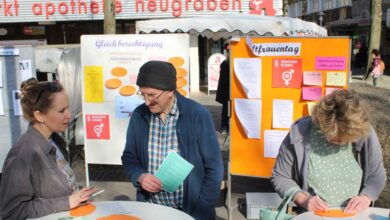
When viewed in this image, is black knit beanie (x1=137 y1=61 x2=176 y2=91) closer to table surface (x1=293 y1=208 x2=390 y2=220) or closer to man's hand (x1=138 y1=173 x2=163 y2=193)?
man's hand (x1=138 y1=173 x2=163 y2=193)

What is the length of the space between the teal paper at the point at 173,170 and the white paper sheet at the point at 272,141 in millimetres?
2195

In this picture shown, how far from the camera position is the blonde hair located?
208 centimetres

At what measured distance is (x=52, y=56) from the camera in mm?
6504

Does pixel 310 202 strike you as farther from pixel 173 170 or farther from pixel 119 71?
pixel 119 71

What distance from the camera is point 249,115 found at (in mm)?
4398

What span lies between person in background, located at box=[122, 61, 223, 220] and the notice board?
2017 mm

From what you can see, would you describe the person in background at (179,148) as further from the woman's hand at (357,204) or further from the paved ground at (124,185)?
the paved ground at (124,185)

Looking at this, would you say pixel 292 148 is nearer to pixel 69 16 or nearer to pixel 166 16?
pixel 166 16

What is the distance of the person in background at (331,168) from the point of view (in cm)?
221

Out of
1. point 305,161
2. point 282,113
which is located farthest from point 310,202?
point 282,113

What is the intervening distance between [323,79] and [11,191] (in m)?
3.05

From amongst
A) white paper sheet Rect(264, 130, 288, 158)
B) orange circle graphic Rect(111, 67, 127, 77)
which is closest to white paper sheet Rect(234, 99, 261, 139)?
white paper sheet Rect(264, 130, 288, 158)

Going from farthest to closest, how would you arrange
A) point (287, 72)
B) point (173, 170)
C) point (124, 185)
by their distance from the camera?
point (124, 185) < point (287, 72) < point (173, 170)

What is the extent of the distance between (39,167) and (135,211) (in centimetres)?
52
